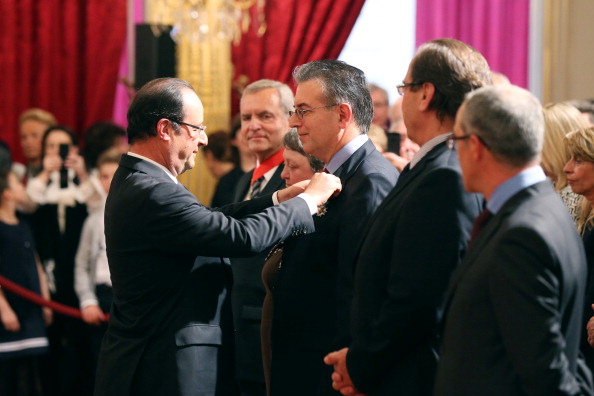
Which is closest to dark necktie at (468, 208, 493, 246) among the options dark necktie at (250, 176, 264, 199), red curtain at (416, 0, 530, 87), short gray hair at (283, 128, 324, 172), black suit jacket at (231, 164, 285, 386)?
short gray hair at (283, 128, 324, 172)

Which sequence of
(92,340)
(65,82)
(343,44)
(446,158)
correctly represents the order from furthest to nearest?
(65,82) < (343,44) < (92,340) < (446,158)

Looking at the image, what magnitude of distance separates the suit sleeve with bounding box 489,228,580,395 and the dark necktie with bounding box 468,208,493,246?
0.22 metres

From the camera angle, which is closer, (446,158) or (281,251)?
(446,158)

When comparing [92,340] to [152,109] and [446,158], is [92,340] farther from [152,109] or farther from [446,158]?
[446,158]

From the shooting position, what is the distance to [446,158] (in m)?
2.53

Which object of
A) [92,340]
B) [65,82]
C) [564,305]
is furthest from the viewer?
[65,82]

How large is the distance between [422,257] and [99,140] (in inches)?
Answer: 169

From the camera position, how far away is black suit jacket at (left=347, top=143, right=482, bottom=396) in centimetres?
245

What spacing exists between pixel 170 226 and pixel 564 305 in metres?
1.42

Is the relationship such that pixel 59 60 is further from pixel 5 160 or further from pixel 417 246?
pixel 417 246

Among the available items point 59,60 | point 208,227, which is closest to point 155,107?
point 208,227

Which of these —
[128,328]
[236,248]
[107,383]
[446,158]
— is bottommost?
[107,383]

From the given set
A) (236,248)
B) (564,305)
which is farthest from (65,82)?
(564,305)

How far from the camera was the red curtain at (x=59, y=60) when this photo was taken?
7.54 meters
